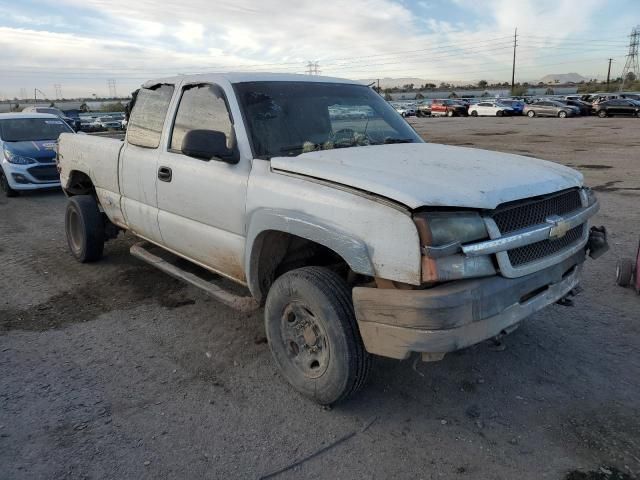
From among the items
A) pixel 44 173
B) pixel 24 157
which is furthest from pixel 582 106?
pixel 24 157

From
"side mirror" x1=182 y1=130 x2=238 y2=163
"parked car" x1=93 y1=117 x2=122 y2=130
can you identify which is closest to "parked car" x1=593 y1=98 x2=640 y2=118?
"parked car" x1=93 y1=117 x2=122 y2=130

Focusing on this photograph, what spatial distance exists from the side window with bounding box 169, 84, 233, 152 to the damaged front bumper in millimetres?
1687

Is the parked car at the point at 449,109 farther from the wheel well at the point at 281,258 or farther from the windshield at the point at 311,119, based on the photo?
the wheel well at the point at 281,258

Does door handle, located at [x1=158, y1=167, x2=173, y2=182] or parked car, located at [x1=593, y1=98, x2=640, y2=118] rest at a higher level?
parked car, located at [x1=593, y1=98, x2=640, y2=118]

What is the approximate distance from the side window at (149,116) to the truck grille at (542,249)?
307 cm

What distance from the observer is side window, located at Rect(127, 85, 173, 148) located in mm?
4500

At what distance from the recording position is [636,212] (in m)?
8.09

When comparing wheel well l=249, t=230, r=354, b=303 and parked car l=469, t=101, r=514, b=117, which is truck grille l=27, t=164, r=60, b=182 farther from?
parked car l=469, t=101, r=514, b=117

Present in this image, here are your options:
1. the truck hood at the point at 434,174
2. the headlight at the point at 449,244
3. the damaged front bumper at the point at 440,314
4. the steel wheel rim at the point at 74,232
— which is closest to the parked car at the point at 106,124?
the steel wheel rim at the point at 74,232

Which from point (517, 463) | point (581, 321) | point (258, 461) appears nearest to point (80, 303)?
point (258, 461)

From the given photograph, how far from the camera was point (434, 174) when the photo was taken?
9.59ft

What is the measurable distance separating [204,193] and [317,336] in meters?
1.43

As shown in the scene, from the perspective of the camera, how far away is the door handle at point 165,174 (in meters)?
4.19

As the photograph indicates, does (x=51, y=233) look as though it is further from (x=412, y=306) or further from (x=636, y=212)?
(x=636, y=212)
